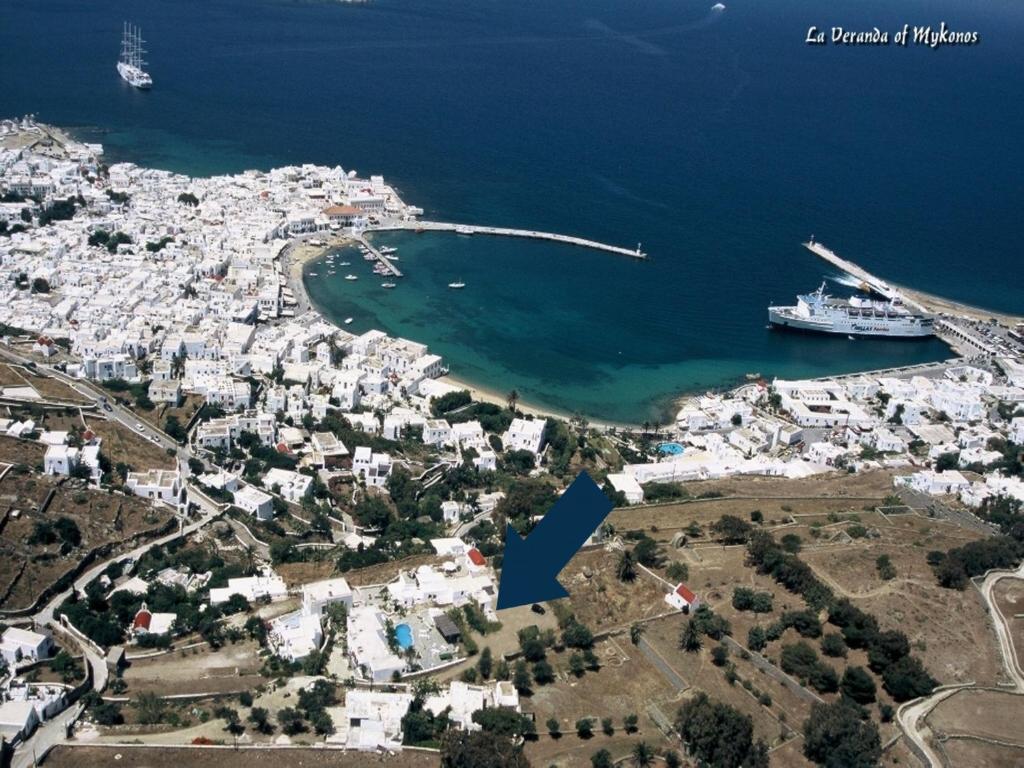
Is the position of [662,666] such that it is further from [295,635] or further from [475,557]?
[295,635]

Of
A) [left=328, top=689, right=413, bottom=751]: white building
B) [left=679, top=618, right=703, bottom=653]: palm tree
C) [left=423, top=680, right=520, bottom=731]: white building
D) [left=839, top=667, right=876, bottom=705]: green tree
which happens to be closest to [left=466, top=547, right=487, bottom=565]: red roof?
[left=423, top=680, right=520, bottom=731]: white building

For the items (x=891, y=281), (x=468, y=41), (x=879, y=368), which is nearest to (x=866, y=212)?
(x=891, y=281)

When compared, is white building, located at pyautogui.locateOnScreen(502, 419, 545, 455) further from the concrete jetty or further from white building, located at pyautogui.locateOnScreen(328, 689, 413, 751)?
the concrete jetty

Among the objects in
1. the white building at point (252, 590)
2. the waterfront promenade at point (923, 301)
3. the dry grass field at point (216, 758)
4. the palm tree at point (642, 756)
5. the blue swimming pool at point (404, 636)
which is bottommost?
the white building at point (252, 590)

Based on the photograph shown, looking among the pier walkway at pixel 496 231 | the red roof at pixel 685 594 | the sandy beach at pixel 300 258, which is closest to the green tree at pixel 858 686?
the red roof at pixel 685 594

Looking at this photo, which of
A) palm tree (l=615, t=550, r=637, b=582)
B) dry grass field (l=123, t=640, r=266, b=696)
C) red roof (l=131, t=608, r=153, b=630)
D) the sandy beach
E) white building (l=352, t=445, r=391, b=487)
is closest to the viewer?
dry grass field (l=123, t=640, r=266, b=696)

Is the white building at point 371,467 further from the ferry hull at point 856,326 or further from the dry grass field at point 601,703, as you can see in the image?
the ferry hull at point 856,326

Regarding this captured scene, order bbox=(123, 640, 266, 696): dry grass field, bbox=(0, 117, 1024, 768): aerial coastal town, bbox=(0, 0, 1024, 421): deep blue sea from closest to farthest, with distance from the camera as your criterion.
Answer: bbox=(0, 117, 1024, 768): aerial coastal town → bbox=(123, 640, 266, 696): dry grass field → bbox=(0, 0, 1024, 421): deep blue sea
